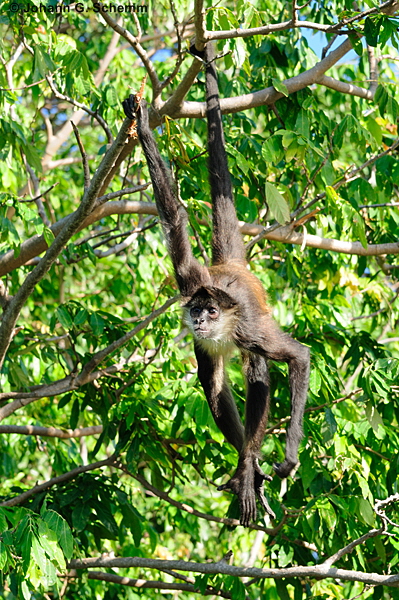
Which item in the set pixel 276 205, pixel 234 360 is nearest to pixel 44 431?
Result: pixel 234 360

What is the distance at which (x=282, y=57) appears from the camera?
21.5 ft

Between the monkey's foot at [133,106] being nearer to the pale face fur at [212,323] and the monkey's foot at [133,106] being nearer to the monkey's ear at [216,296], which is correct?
the monkey's ear at [216,296]

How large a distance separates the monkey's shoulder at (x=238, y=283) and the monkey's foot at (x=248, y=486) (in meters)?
1.10

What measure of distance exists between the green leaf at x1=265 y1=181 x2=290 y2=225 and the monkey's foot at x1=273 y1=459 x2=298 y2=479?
4.90 feet

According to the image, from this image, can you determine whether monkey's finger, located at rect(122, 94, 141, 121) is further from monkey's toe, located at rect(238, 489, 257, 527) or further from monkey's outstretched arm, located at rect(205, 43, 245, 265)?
monkey's toe, located at rect(238, 489, 257, 527)

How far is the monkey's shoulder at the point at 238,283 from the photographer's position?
512cm

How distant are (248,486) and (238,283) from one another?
1405 mm

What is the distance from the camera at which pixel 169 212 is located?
181 inches

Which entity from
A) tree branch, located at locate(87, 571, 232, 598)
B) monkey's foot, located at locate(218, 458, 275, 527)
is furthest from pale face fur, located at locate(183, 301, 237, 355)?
tree branch, located at locate(87, 571, 232, 598)

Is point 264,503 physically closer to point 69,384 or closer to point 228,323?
point 228,323

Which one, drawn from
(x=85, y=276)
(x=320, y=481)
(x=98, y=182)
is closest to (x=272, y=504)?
(x=320, y=481)

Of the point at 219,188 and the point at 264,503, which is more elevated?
the point at 219,188

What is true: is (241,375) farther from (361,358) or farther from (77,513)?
(77,513)

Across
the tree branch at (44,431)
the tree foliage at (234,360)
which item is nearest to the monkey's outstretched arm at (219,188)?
the tree foliage at (234,360)
